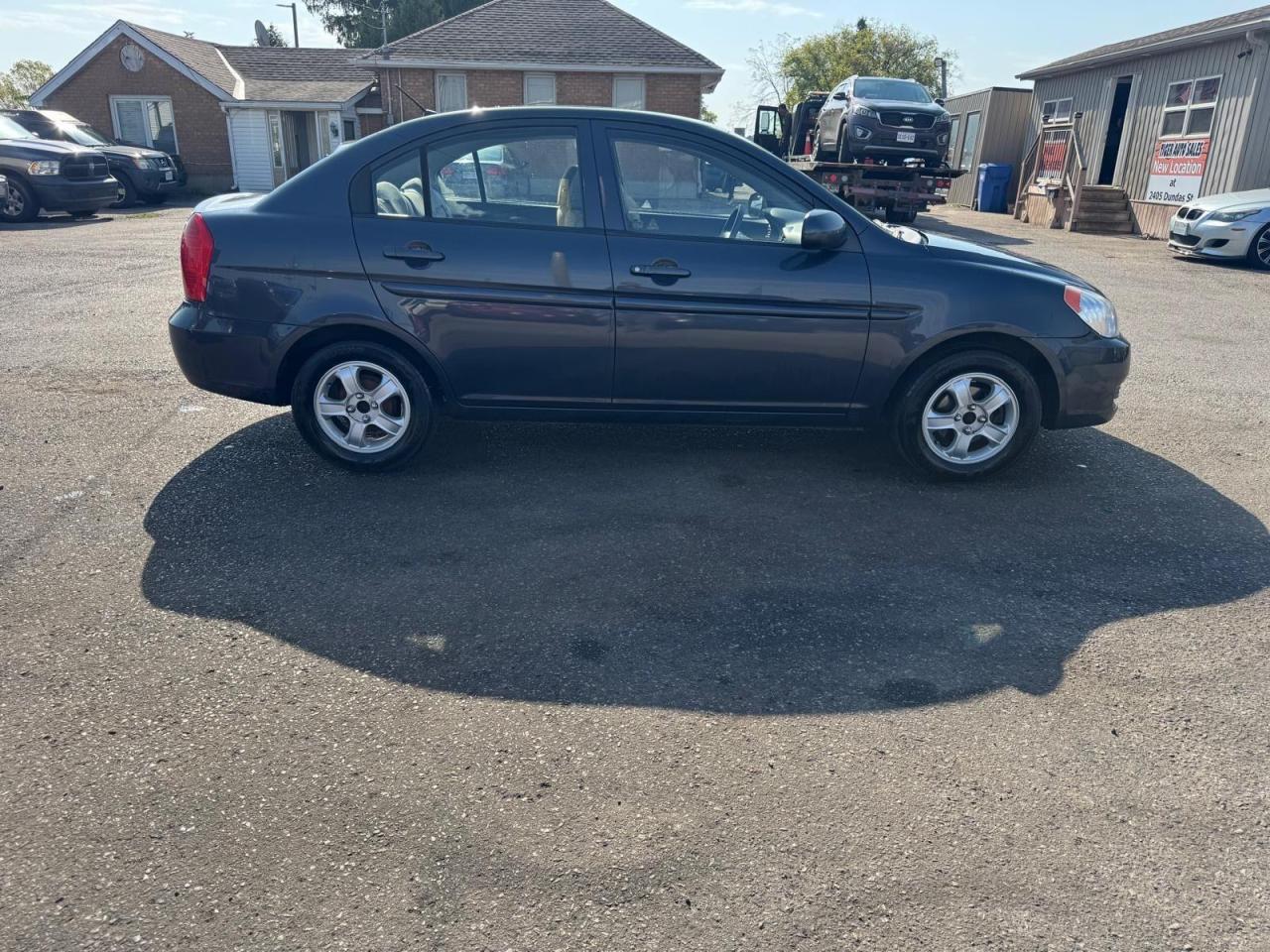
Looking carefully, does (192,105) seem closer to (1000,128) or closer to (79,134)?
(79,134)

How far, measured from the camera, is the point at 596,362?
466cm

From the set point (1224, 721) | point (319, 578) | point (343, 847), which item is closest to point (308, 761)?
point (343, 847)

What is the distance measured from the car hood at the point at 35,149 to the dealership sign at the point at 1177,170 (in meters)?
21.0

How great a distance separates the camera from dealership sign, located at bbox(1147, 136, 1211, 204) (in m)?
18.0

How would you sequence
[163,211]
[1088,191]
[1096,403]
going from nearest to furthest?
[1096,403] → [1088,191] → [163,211]

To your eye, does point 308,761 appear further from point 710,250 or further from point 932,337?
point 932,337

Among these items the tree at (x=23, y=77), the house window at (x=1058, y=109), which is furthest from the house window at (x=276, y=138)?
the tree at (x=23, y=77)

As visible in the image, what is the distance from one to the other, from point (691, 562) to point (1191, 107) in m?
19.5

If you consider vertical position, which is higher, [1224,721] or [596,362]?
[596,362]

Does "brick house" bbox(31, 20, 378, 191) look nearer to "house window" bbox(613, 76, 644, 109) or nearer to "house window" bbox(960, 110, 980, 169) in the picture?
"house window" bbox(613, 76, 644, 109)

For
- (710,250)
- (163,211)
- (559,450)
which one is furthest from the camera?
(163,211)

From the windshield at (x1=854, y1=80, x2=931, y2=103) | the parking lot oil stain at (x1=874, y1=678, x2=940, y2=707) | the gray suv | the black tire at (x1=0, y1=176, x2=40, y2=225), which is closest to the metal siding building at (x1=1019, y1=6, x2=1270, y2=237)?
the gray suv

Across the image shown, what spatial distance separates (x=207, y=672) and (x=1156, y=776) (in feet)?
9.63

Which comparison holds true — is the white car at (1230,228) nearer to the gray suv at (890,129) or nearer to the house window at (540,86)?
the gray suv at (890,129)
